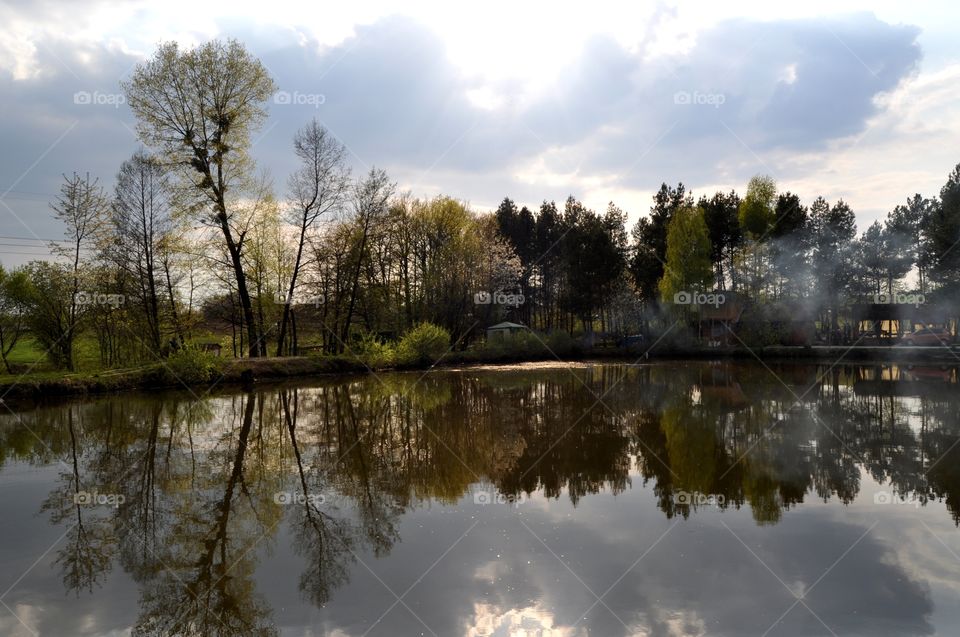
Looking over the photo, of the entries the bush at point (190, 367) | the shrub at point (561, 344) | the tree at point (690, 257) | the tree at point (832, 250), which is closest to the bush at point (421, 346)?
the shrub at point (561, 344)

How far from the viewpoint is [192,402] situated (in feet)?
64.7

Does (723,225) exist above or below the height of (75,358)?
above

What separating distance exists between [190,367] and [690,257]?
113 ft

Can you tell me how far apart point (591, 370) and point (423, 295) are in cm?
1313

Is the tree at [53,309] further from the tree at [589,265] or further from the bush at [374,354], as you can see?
the tree at [589,265]

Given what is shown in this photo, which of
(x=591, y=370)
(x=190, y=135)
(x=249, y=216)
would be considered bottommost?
(x=591, y=370)

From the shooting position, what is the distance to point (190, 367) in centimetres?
2466

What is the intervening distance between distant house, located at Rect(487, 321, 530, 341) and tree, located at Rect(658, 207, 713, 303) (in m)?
11.6

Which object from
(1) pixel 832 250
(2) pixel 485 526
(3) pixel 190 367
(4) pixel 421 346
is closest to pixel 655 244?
(1) pixel 832 250

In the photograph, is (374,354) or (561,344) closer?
(374,354)

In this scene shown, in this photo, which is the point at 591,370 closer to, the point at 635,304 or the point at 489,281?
the point at 489,281

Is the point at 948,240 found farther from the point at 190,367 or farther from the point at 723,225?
the point at 190,367

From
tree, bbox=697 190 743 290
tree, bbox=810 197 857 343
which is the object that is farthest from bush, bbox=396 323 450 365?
tree, bbox=810 197 857 343

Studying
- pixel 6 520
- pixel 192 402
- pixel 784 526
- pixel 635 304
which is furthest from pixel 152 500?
pixel 635 304
